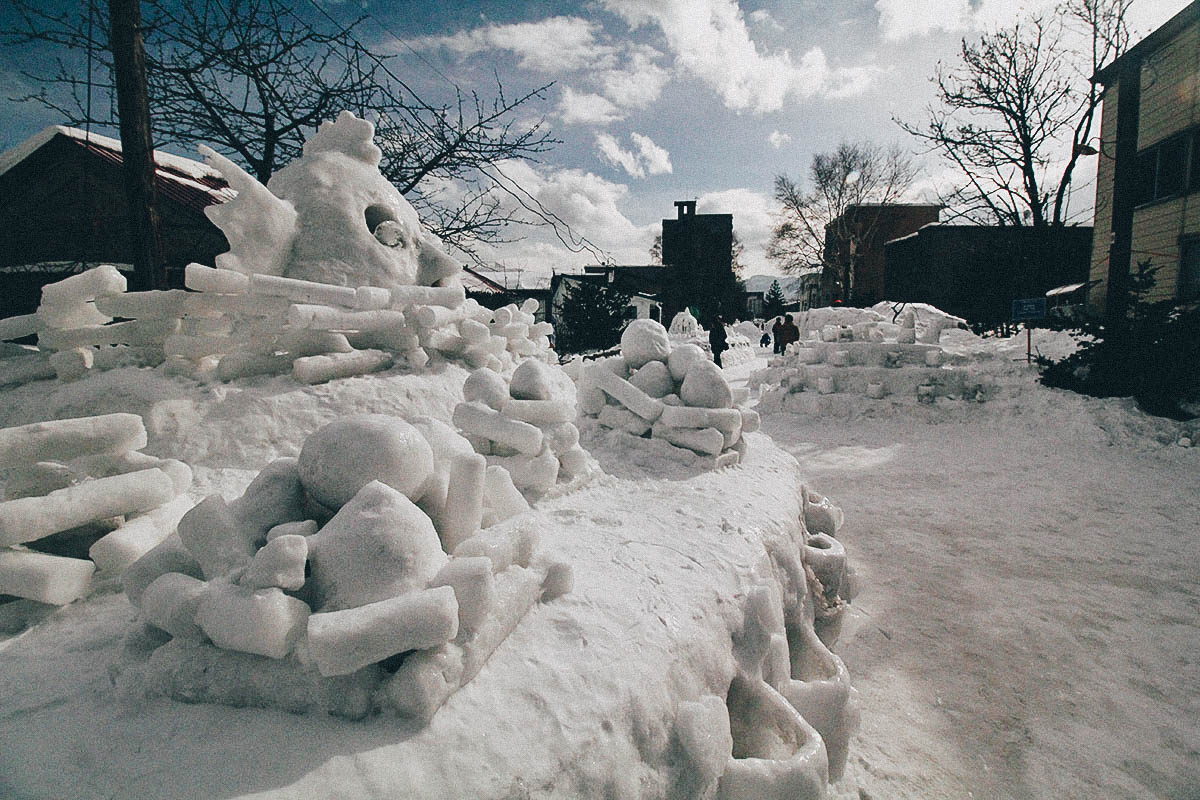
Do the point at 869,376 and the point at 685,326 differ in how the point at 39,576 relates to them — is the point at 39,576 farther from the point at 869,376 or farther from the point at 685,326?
the point at 685,326

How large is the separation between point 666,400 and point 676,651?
2.52m

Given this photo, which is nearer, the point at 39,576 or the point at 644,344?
the point at 39,576

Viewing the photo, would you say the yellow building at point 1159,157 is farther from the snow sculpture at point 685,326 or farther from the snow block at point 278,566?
the snow block at point 278,566

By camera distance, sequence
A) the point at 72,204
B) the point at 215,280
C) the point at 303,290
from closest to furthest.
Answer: the point at 215,280 → the point at 303,290 → the point at 72,204

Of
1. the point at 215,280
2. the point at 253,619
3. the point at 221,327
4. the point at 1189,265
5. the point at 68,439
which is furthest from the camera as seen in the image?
the point at 1189,265

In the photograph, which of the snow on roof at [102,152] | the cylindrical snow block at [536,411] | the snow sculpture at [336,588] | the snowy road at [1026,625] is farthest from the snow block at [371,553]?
the snow on roof at [102,152]

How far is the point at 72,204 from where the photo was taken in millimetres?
9562

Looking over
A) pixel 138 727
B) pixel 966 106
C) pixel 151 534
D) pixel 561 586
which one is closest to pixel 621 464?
pixel 561 586

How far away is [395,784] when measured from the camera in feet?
4.14

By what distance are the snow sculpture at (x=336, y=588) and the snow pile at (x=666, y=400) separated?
2.24 metres

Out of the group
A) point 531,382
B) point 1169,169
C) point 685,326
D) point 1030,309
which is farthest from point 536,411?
point 685,326

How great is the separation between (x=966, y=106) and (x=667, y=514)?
18.8 meters

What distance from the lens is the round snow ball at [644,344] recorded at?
454 centimetres

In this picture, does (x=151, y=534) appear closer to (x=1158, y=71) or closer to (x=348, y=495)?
(x=348, y=495)
